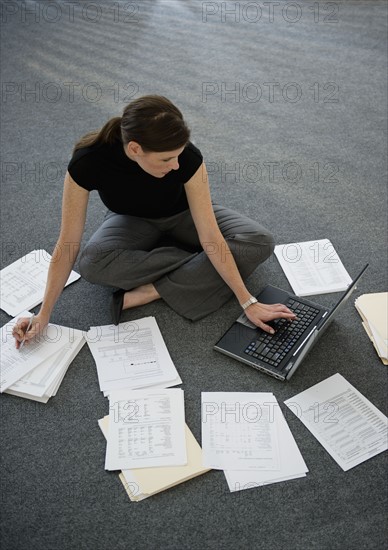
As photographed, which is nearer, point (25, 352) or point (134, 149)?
point (134, 149)

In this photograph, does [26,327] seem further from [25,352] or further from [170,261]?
[170,261]

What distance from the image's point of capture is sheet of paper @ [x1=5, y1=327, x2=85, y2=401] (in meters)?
1.89

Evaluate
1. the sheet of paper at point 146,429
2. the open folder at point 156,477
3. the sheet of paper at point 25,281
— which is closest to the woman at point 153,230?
the sheet of paper at point 25,281

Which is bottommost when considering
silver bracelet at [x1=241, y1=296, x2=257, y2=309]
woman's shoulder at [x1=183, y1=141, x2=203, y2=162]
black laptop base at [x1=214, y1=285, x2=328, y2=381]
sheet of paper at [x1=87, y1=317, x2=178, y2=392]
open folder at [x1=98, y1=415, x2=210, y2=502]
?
open folder at [x1=98, y1=415, x2=210, y2=502]

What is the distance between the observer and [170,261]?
2145 millimetres

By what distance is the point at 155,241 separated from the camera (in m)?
2.23

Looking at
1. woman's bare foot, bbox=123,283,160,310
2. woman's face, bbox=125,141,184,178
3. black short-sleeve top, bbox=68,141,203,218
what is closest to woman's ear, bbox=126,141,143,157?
woman's face, bbox=125,141,184,178

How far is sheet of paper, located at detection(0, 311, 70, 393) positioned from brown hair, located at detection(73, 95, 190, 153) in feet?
2.43

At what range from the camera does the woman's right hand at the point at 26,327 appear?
1.97m

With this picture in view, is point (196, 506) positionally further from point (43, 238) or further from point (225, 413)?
point (43, 238)

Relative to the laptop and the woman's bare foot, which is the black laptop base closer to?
the laptop

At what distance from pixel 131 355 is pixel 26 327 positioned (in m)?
0.36

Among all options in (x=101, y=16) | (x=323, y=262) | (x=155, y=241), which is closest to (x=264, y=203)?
(x=323, y=262)

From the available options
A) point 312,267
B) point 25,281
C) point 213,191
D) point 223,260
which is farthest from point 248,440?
point 213,191
